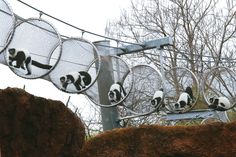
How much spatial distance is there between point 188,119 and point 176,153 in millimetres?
4483

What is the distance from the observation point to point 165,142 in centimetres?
452

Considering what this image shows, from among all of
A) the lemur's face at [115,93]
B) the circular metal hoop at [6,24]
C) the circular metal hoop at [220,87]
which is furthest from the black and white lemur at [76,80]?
the circular metal hoop at [220,87]

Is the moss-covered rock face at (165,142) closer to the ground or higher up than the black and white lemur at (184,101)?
closer to the ground

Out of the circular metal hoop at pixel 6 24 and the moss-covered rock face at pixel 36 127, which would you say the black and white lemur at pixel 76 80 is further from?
the moss-covered rock face at pixel 36 127

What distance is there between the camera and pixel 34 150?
3885 millimetres

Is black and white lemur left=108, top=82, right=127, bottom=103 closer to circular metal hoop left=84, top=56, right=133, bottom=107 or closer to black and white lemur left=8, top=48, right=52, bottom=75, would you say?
circular metal hoop left=84, top=56, right=133, bottom=107

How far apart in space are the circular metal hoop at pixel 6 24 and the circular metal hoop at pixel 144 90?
8.42ft

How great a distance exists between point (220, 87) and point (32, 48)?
391cm

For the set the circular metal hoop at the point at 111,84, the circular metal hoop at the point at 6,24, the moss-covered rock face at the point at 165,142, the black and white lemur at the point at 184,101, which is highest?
the circular metal hoop at the point at 6,24

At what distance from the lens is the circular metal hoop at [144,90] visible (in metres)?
7.87

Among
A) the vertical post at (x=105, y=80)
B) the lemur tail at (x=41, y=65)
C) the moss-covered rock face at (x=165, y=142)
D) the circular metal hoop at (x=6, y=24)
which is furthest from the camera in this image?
the vertical post at (x=105, y=80)

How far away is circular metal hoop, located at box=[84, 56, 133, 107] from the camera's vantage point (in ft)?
24.2

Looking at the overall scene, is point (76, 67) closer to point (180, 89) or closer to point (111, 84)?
point (111, 84)

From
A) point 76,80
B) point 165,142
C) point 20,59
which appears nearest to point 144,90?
point 76,80
